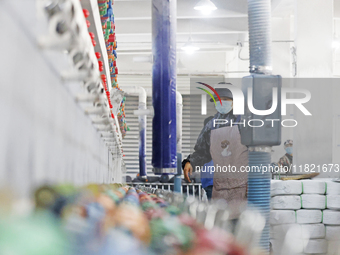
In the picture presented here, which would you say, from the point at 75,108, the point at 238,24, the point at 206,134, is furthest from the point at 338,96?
the point at 75,108

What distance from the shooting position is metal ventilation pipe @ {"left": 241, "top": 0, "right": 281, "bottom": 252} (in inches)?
85.2

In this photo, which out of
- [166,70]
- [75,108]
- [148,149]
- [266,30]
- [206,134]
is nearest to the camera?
[75,108]

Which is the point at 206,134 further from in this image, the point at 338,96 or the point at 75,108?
the point at 338,96

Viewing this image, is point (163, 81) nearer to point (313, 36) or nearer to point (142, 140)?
point (142, 140)

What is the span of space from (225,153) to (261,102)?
1.74 meters

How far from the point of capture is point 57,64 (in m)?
1.15

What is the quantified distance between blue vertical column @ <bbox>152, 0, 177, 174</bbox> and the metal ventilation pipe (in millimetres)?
529

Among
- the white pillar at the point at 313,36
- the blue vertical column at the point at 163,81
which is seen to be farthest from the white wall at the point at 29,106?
the white pillar at the point at 313,36

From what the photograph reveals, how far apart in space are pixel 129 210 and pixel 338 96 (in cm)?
1020

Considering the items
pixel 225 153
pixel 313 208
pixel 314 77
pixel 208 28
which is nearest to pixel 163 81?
pixel 225 153

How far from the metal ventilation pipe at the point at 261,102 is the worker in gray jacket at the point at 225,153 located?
1.10 meters

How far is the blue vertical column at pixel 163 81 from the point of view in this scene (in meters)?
2.59

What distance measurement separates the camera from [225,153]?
3.87m

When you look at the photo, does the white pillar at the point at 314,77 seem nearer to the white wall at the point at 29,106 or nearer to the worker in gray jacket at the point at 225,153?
the worker in gray jacket at the point at 225,153
